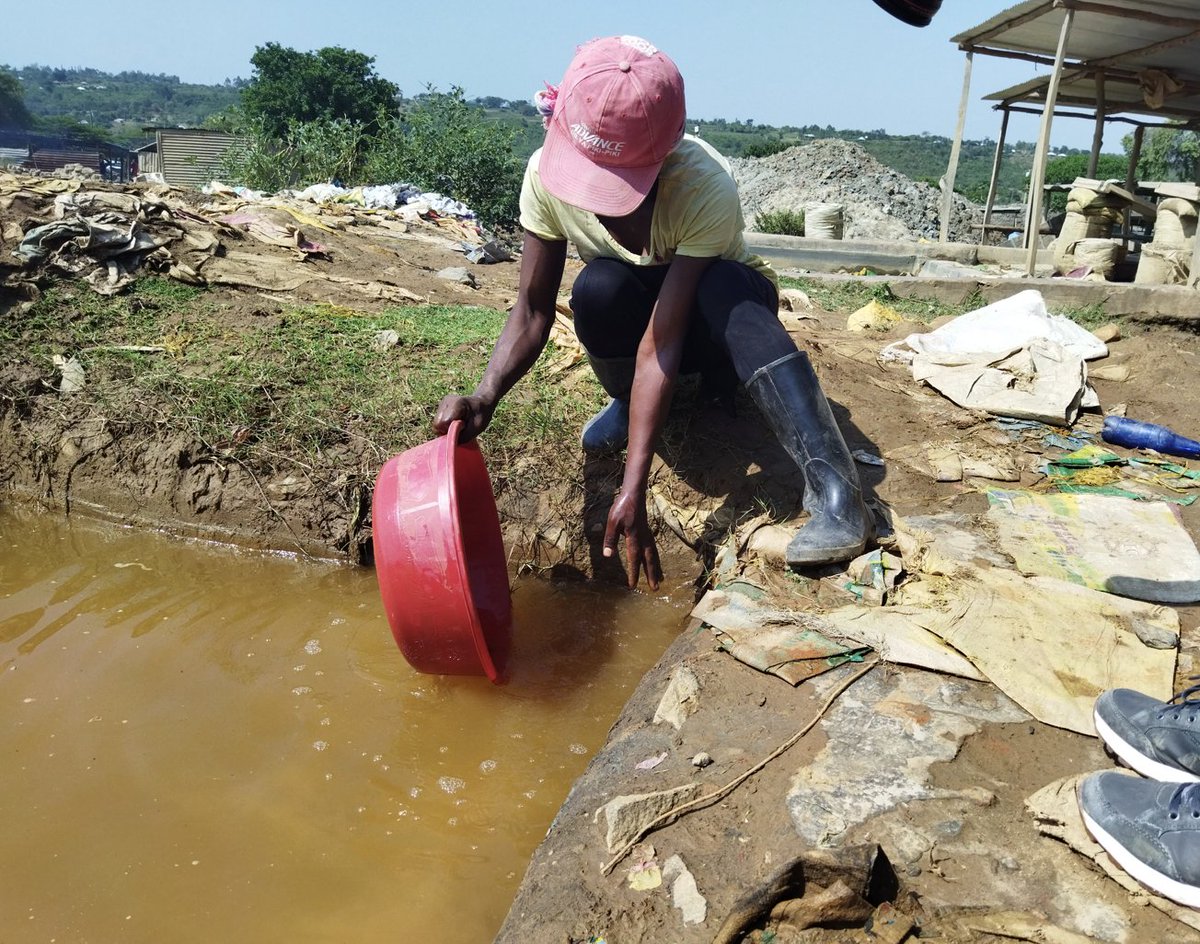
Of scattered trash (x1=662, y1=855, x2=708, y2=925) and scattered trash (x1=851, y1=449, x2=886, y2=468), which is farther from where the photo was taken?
scattered trash (x1=851, y1=449, x2=886, y2=468)

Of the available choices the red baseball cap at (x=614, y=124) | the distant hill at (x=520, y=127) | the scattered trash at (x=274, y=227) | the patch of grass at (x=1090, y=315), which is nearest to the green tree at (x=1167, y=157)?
the distant hill at (x=520, y=127)

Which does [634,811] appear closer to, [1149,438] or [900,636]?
[900,636]

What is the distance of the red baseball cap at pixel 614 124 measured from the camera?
189 cm

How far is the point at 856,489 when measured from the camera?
226cm

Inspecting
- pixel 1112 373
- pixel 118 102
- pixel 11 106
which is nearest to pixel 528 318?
pixel 1112 373

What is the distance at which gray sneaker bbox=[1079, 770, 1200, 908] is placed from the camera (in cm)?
124

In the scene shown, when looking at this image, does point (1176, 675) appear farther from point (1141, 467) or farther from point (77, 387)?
point (77, 387)

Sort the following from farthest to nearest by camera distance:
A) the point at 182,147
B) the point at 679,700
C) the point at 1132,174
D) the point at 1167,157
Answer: the point at 1167,157
the point at 182,147
the point at 1132,174
the point at 679,700

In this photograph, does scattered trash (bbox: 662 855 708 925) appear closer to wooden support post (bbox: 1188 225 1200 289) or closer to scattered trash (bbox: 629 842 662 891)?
scattered trash (bbox: 629 842 662 891)

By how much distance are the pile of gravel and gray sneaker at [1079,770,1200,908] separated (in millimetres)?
14415

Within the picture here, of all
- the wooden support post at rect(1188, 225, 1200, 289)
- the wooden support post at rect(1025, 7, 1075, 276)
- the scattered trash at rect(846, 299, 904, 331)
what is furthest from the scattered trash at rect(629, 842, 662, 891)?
the wooden support post at rect(1025, 7, 1075, 276)

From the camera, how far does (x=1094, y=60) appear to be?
8898 millimetres

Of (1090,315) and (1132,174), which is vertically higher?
(1132,174)

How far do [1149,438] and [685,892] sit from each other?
103 inches
